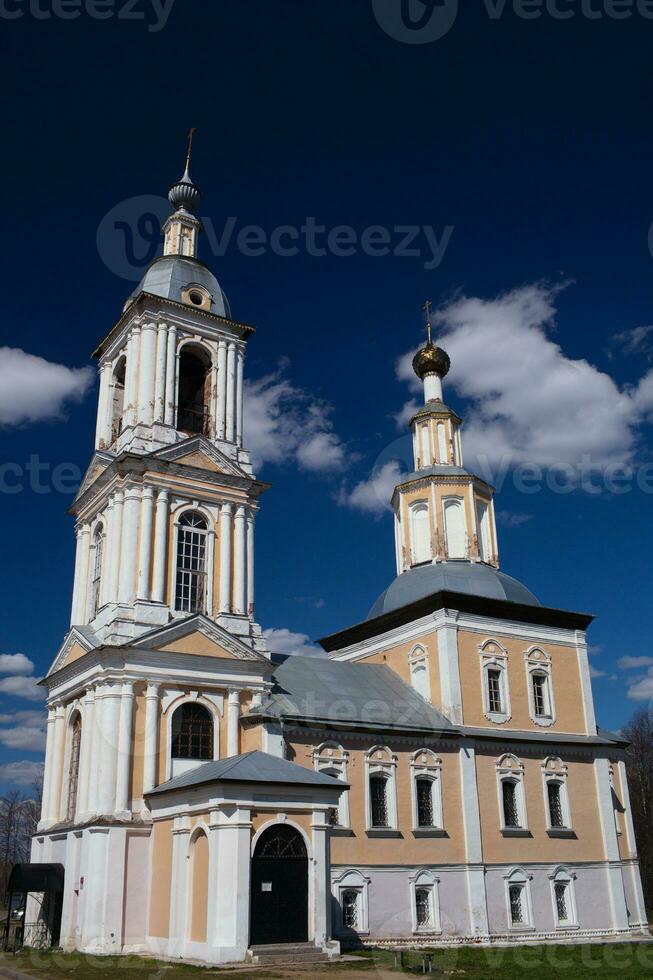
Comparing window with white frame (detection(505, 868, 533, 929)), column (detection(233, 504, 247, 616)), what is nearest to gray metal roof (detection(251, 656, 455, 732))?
column (detection(233, 504, 247, 616))

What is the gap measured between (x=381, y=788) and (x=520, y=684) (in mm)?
6370

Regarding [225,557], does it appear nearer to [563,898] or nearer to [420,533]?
[420,533]

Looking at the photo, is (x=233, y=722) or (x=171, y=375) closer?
(x=233, y=722)

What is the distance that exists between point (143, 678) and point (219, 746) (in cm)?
265

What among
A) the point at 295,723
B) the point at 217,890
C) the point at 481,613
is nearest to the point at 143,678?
the point at 295,723

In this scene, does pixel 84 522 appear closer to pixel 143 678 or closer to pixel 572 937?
pixel 143 678

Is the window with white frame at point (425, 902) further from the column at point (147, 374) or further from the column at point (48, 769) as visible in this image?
the column at point (147, 374)

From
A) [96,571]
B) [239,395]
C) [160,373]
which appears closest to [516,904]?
[96,571]

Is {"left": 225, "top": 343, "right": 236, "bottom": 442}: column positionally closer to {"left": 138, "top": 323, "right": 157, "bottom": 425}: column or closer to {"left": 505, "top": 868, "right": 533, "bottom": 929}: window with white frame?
{"left": 138, "top": 323, "right": 157, "bottom": 425}: column

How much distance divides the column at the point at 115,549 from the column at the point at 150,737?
111 inches

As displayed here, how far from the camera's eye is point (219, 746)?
2259cm

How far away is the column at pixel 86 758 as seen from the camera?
21297 millimetres

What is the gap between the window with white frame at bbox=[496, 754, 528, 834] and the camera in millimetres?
26627

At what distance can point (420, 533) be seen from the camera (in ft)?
108
